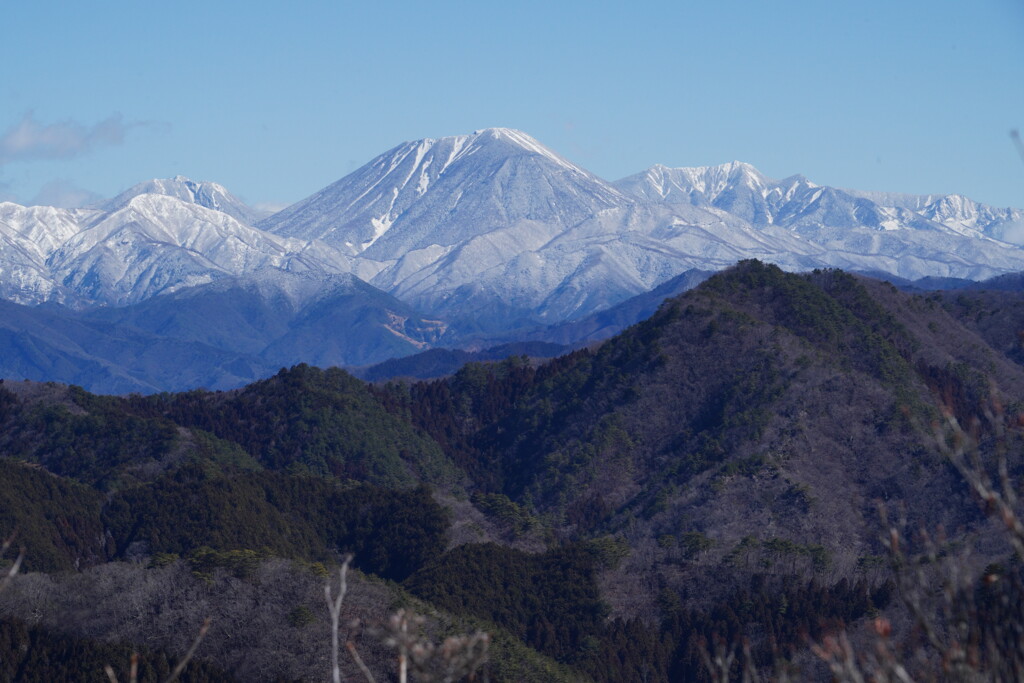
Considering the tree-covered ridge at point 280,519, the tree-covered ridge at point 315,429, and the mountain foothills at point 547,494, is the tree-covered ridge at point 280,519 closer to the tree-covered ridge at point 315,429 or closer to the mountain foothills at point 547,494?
the mountain foothills at point 547,494

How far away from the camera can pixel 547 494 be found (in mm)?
74000

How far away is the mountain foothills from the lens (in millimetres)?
41062

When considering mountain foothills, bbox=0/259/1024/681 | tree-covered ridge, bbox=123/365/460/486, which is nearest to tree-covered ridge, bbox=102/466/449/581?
mountain foothills, bbox=0/259/1024/681

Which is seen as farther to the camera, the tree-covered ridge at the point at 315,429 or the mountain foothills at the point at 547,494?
the tree-covered ridge at the point at 315,429

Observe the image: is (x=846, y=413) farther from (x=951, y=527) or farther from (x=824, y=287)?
(x=824, y=287)

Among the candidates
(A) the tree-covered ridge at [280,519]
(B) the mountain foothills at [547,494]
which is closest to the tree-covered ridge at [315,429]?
(B) the mountain foothills at [547,494]

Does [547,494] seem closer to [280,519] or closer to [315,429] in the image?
[315,429]

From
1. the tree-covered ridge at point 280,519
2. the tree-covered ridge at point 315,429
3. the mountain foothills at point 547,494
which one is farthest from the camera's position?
the tree-covered ridge at point 315,429

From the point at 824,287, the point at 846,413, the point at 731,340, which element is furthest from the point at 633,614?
the point at 824,287

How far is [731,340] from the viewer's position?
7850cm

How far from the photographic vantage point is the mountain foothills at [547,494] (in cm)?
4106

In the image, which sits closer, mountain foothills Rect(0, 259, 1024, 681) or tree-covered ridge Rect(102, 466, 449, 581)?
mountain foothills Rect(0, 259, 1024, 681)

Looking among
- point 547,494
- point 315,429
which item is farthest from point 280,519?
point 315,429

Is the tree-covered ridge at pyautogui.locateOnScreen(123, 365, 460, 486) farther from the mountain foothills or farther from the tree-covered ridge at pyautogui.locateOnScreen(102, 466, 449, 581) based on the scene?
the tree-covered ridge at pyautogui.locateOnScreen(102, 466, 449, 581)
